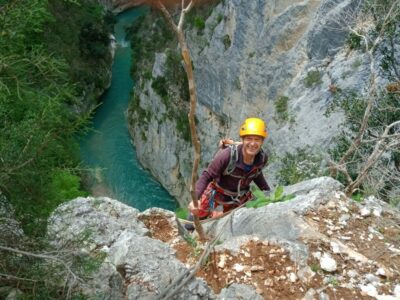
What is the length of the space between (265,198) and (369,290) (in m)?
2.24

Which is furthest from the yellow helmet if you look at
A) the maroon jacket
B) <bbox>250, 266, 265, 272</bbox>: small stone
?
<bbox>250, 266, 265, 272</bbox>: small stone

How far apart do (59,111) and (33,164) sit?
1.69ft

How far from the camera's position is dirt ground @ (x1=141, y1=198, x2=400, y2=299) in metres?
4.48

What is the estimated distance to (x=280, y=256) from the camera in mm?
4824

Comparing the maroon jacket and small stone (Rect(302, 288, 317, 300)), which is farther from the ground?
the maroon jacket

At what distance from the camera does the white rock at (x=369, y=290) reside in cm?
438

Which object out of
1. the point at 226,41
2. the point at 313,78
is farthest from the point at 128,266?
the point at 226,41

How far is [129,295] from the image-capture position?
431 centimetres

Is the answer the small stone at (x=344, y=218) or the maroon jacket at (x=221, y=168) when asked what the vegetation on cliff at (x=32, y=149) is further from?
the small stone at (x=344, y=218)

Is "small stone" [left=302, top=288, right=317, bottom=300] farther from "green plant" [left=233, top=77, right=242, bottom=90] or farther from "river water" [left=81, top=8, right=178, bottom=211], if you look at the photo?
"river water" [left=81, top=8, right=178, bottom=211]

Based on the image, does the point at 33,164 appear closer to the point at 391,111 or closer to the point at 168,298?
the point at 168,298

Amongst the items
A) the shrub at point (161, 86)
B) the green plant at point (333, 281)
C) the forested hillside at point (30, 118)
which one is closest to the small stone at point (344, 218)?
the green plant at point (333, 281)

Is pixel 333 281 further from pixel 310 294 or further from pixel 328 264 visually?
pixel 310 294

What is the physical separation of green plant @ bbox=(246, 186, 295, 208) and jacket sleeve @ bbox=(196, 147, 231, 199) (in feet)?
2.48
